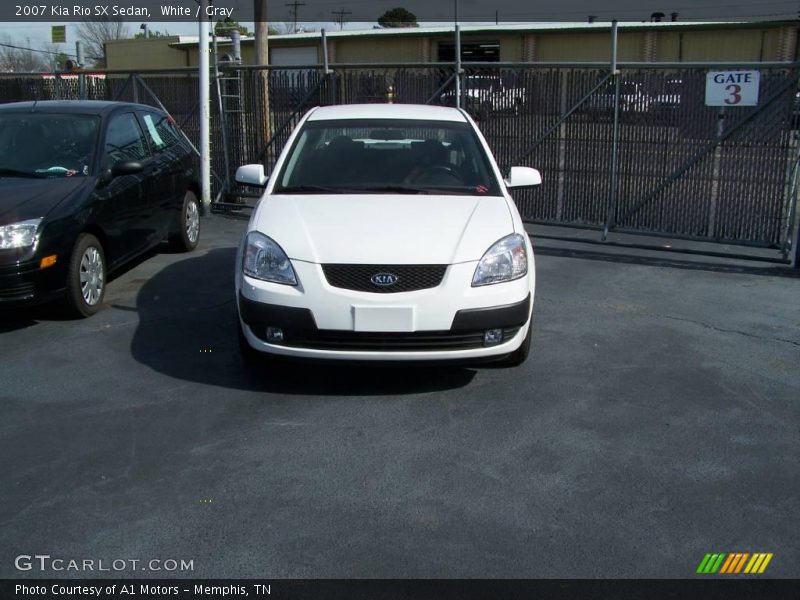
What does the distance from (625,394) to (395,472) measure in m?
1.79

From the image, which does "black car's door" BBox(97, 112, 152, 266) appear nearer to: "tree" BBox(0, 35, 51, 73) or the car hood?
the car hood

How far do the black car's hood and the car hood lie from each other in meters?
1.85

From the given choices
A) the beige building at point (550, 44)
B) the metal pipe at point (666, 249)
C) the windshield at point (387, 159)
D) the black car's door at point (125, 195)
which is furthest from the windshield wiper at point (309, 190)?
the beige building at point (550, 44)

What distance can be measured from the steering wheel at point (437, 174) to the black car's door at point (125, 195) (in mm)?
2685

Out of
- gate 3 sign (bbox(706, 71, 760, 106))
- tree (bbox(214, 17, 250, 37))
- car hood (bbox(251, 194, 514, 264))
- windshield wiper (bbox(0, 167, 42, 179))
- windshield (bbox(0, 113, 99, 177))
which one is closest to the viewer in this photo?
car hood (bbox(251, 194, 514, 264))

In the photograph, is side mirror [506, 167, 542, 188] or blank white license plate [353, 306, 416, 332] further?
side mirror [506, 167, 542, 188]

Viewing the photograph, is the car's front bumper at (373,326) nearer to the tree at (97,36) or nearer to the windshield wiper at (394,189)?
the windshield wiper at (394,189)

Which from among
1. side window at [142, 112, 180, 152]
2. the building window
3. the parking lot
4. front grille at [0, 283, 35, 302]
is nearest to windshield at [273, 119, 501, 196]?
the parking lot

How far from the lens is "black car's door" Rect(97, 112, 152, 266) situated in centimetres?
704

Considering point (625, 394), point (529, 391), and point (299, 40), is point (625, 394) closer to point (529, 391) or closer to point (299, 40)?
point (529, 391)

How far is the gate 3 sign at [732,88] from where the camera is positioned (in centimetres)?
888
